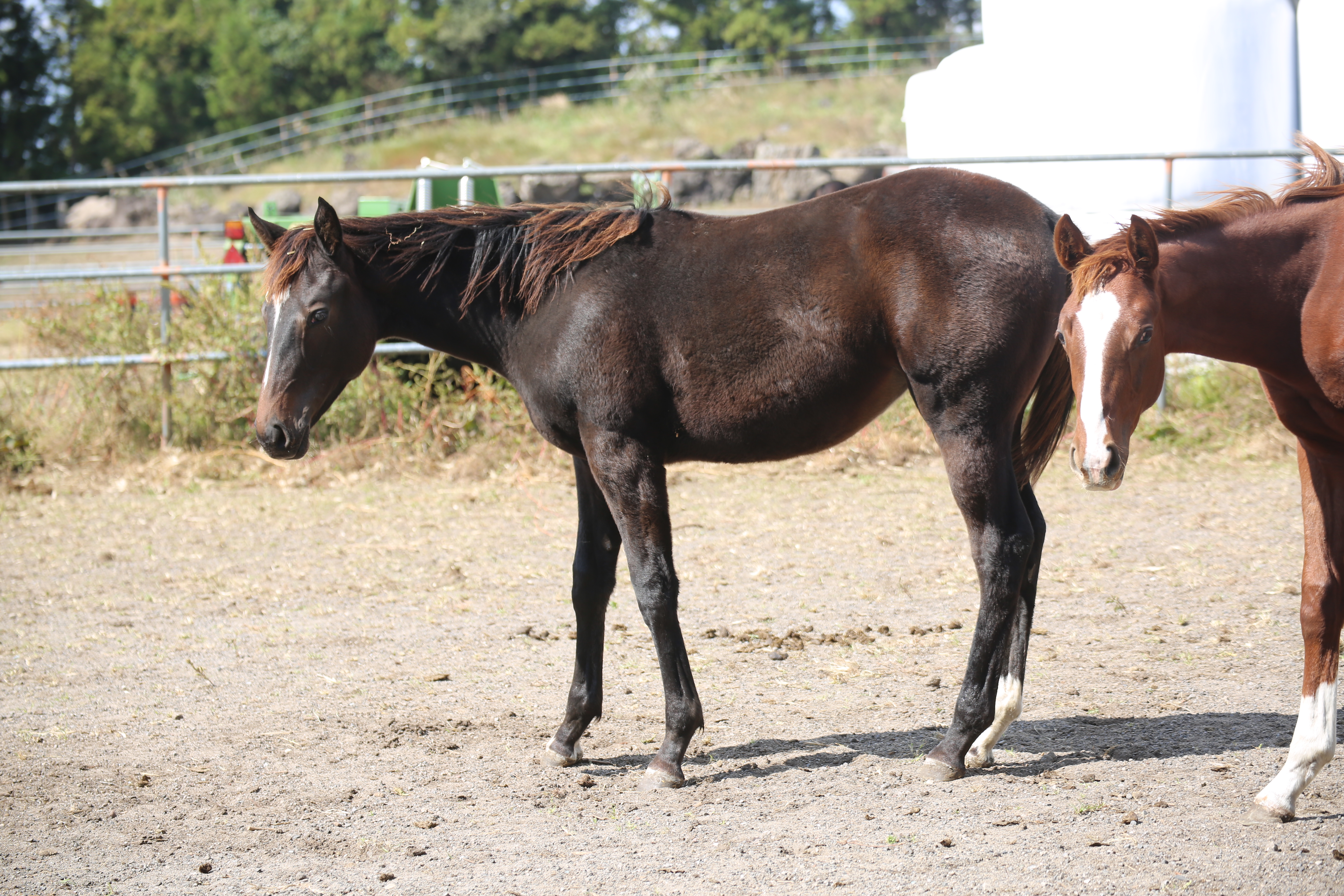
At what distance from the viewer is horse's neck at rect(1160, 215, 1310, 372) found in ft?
9.26

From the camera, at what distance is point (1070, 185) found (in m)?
9.59

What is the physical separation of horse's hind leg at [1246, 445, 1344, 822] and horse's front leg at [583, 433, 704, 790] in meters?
1.58

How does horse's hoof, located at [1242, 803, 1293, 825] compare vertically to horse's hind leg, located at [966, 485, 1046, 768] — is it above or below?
below

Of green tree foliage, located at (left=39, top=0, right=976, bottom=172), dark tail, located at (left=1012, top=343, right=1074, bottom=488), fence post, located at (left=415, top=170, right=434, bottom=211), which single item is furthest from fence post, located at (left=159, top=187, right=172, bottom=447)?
green tree foliage, located at (left=39, top=0, right=976, bottom=172)

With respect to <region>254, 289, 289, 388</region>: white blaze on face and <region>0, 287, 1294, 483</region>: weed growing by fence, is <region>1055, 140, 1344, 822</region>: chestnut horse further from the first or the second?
<region>0, 287, 1294, 483</region>: weed growing by fence

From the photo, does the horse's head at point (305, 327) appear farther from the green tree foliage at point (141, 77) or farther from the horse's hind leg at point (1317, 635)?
the green tree foliage at point (141, 77)

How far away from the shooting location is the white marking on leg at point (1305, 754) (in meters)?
2.89

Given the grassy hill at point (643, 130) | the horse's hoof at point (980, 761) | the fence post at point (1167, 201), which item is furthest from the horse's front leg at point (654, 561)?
the grassy hill at point (643, 130)

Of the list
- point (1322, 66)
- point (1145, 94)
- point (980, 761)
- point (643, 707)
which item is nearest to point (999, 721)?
point (980, 761)

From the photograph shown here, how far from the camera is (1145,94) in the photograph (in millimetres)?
9680

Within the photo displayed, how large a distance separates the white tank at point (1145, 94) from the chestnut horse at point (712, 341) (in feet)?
21.8

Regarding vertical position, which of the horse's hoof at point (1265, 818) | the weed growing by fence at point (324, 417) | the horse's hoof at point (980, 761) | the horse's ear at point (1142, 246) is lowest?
the horse's hoof at point (980, 761)

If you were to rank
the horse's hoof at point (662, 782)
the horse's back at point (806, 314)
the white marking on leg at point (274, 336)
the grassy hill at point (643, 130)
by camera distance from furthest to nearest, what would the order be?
the grassy hill at point (643, 130)
the white marking on leg at point (274, 336)
the horse's hoof at point (662, 782)
the horse's back at point (806, 314)

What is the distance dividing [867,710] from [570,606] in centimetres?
184
